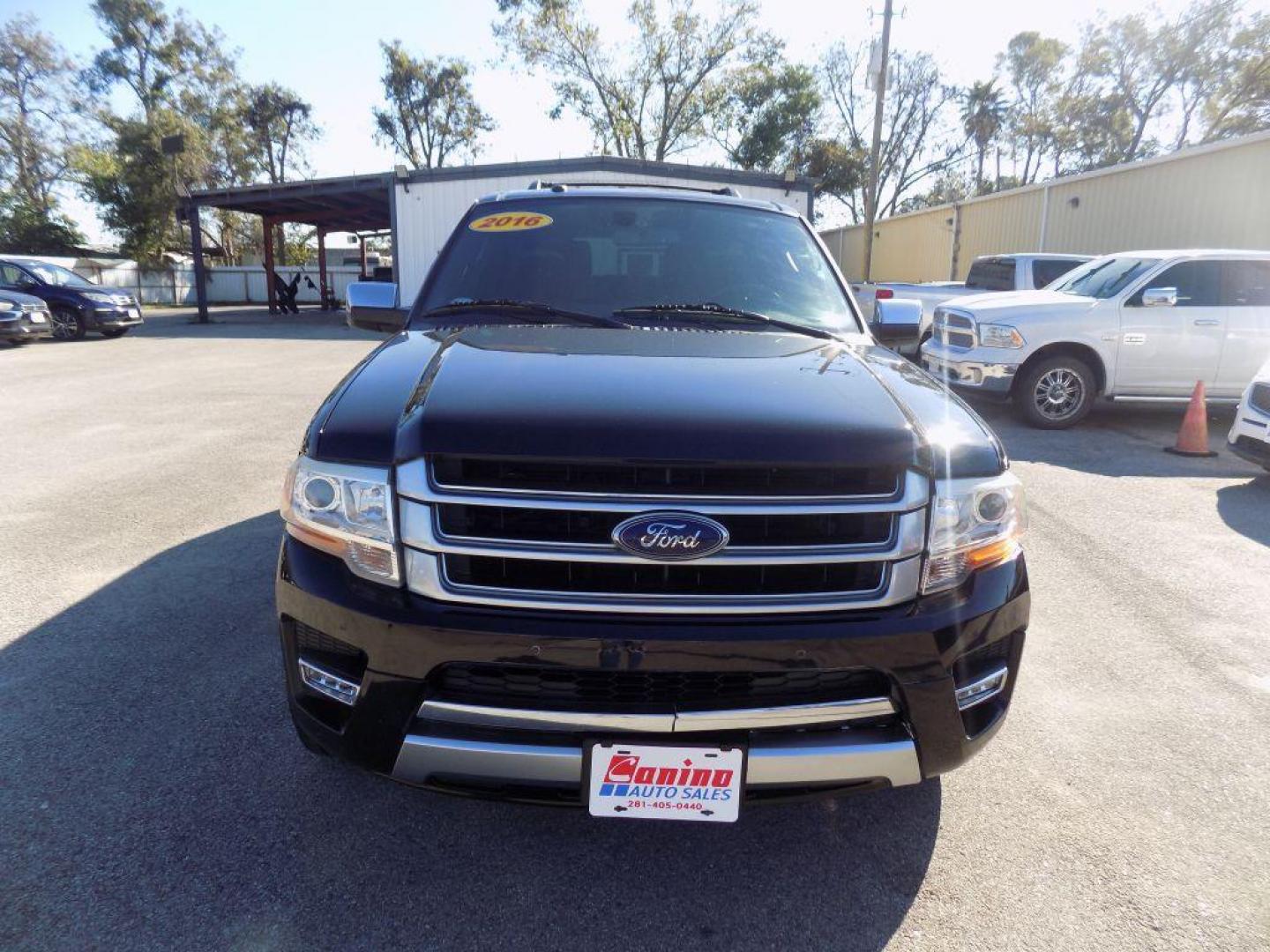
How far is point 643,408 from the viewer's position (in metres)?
2.02

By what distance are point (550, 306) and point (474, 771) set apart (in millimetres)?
1803

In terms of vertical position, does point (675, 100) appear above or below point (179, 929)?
above

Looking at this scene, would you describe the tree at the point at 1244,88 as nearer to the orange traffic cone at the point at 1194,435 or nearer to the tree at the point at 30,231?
the orange traffic cone at the point at 1194,435

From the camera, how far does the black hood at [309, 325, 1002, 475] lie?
1.91m

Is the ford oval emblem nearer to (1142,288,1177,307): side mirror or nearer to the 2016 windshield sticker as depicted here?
the 2016 windshield sticker

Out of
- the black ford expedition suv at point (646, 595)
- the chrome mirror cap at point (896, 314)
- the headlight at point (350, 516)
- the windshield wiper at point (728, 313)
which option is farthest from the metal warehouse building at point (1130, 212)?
the headlight at point (350, 516)

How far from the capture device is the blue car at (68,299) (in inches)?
699

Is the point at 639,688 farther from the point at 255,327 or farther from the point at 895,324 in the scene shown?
the point at 255,327

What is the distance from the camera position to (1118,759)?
2.85 meters

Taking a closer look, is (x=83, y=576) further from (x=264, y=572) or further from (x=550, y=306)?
(x=550, y=306)

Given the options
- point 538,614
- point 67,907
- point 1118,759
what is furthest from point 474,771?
point 1118,759

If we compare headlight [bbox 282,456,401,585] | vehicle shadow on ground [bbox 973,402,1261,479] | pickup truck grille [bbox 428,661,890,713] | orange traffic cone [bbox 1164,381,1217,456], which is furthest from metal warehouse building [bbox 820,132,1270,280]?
headlight [bbox 282,456,401,585]

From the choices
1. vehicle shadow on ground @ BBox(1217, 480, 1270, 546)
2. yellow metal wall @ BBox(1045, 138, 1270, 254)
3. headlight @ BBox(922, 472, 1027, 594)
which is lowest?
vehicle shadow on ground @ BBox(1217, 480, 1270, 546)

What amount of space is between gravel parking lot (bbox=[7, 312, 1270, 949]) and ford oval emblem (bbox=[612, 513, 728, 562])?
2.82 ft
